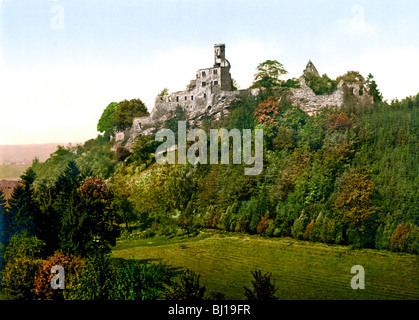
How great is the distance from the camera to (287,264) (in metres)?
18.3

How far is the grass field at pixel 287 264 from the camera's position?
16.9 m

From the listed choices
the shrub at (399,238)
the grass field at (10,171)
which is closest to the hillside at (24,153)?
the grass field at (10,171)

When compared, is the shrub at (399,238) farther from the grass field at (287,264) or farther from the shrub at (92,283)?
the shrub at (92,283)

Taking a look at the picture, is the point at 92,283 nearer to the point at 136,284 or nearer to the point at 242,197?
the point at 136,284

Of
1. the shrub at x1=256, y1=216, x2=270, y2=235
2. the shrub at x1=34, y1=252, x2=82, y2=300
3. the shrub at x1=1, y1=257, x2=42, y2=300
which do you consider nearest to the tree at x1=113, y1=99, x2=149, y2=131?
the shrub at x1=256, y1=216, x2=270, y2=235

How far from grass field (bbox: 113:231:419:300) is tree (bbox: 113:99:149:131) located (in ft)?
25.8

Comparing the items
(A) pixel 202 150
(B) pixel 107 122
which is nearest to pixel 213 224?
(A) pixel 202 150

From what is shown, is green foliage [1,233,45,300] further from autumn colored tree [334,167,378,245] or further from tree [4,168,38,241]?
autumn colored tree [334,167,378,245]

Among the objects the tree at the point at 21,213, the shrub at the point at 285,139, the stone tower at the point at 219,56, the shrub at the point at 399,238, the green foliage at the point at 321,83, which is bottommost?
the shrub at the point at 399,238

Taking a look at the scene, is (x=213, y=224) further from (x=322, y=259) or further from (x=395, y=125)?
(x=395, y=125)

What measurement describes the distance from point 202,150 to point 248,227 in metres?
4.51

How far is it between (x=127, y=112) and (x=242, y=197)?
879cm

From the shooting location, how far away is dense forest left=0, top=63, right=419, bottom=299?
58.3 ft

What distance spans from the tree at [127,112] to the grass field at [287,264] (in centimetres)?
786
